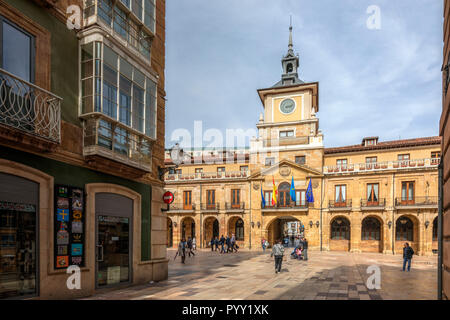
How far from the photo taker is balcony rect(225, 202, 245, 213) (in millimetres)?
38781

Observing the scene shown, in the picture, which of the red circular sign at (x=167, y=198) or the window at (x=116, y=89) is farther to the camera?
the red circular sign at (x=167, y=198)

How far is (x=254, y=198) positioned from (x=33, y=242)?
1271 inches

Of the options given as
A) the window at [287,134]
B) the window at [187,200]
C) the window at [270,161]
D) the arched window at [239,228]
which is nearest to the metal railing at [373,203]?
the window at [270,161]

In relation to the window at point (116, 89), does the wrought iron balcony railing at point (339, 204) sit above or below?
below

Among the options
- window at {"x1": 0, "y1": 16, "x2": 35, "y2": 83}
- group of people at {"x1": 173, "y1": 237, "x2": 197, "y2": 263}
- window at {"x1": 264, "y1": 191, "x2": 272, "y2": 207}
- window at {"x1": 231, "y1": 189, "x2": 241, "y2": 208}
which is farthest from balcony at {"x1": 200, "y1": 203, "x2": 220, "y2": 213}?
window at {"x1": 0, "y1": 16, "x2": 35, "y2": 83}

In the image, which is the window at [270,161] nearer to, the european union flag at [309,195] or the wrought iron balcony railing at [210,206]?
the european union flag at [309,195]

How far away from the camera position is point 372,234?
115 feet

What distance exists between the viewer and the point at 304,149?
1490 inches

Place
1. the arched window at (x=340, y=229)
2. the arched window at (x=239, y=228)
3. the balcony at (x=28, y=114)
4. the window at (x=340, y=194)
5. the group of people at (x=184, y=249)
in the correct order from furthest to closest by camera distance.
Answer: the arched window at (x=239, y=228), the arched window at (x=340, y=229), the window at (x=340, y=194), the group of people at (x=184, y=249), the balcony at (x=28, y=114)

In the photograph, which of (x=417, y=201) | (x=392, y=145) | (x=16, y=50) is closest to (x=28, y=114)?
(x=16, y=50)

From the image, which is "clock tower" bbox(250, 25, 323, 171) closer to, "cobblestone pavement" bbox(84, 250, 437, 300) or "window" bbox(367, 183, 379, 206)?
"window" bbox(367, 183, 379, 206)

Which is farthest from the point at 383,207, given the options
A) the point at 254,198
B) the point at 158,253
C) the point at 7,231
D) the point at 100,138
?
the point at 7,231

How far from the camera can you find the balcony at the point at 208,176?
39688 mm

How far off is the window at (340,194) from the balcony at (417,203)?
5.27 m
